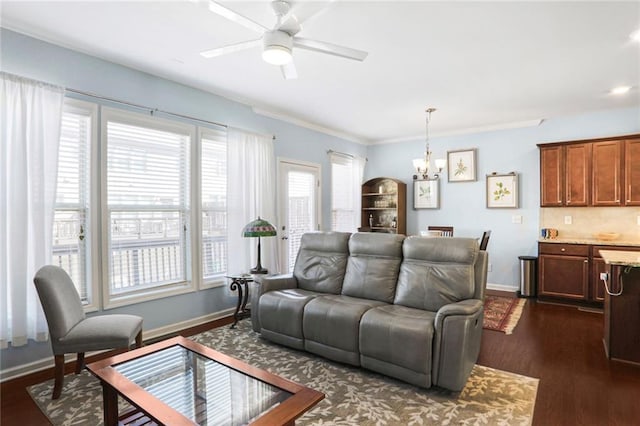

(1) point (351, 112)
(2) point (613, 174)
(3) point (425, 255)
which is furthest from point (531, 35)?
(2) point (613, 174)

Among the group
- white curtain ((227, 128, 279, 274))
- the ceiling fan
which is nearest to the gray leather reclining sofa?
white curtain ((227, 128, 279, 274))

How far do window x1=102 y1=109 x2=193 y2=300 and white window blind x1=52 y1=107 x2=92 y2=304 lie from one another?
18 centimetres

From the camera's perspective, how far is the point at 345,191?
645cm

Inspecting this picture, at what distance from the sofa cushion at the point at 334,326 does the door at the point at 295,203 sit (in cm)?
209

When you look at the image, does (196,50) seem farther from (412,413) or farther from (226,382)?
(412,413)

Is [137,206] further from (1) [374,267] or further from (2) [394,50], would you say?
(2) [394,50]

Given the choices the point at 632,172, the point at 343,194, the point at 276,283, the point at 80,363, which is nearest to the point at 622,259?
the point at 632,172

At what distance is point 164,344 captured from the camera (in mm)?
2320

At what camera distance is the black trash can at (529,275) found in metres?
5.08

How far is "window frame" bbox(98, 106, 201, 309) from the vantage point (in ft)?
10.4

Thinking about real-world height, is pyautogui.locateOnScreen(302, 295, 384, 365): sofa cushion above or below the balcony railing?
below

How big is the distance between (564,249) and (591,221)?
0.74 m

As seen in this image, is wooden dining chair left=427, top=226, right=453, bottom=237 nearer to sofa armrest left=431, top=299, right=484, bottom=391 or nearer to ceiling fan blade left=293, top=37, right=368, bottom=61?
sofa armrest left=431, top=299, right=484, bottom=391

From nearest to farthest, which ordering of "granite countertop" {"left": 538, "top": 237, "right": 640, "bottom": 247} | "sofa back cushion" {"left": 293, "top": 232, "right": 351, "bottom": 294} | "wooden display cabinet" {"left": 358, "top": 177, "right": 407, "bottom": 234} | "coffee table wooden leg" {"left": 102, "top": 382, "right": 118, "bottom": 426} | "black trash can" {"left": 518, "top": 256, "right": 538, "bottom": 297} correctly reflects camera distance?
"coffee table wooden leg" {"left": 102, "top": 382, "right": 118, "bottom": 426}, "sofa back cushion" {"left": 293, "top": 232, "right": 351, "bottom": 294}, "granite countertop" {"left": 538, "top": 237, "right": 640, "bottom": 247}, "black trash can" {"left": 518, "top": 256, "right": 538, "bottom": 297}, "wooden display cabinet" {"left": 358, "top": 177, "right": 407, "bottom": 234}
